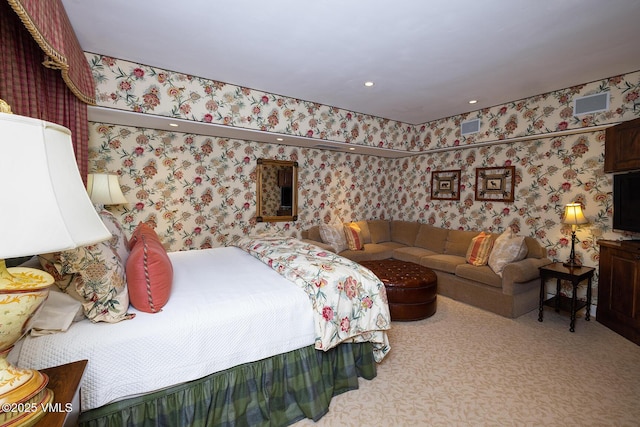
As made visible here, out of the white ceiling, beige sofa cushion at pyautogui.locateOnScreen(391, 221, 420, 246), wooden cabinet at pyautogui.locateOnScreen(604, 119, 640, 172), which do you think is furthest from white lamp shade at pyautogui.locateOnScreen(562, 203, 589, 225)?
beige sofa cushion at pyautogui.locateOnScreen(391, 221, 420, 246)

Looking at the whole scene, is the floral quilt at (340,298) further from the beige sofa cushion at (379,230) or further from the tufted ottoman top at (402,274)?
the beige sofa cushion at (379,230)

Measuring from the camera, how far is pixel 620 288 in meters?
2.83

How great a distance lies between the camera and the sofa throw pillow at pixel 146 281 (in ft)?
5.06

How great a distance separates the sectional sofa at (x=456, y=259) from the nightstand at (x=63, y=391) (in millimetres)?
3308

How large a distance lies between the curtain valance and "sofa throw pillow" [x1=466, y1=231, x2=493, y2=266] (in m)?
4.28

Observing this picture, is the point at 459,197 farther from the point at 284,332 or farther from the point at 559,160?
the point at 284,332

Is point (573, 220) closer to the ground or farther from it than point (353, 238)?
farther from it

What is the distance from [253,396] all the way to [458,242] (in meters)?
3.67

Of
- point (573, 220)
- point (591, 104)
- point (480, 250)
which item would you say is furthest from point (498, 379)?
point (591, 104)

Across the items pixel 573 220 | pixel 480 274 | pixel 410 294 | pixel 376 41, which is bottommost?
pixel 410 294

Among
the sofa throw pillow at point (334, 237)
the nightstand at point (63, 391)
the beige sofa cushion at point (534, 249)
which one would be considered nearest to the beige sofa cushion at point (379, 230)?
the sofa throw pillow at point (334, 237)

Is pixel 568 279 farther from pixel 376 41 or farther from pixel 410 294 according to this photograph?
pixel 376 41

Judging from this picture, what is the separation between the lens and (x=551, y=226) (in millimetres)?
3596

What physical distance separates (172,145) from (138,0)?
1.83m
